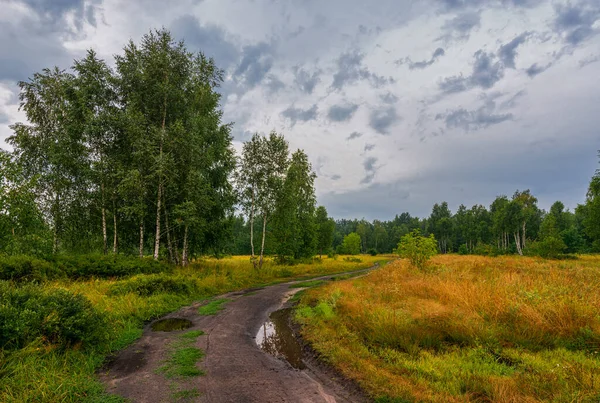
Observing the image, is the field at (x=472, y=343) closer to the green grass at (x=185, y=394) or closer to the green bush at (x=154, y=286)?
the green grass at (x=185, y=394)

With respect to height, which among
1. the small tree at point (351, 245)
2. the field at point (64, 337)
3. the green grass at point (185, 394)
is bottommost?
the small tree at point (351, 245)

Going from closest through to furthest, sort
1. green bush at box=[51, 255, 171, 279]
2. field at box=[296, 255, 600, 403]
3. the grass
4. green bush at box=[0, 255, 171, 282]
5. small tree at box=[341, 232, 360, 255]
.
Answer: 1. field at box=[296, 255, 600, 403]
2. the grass
3. green bush at box=[0, 255, 171, 282]
4. green bush at box=[51, 255, 171, 279]
5. small tree at box=[341, 232, 360, 255]

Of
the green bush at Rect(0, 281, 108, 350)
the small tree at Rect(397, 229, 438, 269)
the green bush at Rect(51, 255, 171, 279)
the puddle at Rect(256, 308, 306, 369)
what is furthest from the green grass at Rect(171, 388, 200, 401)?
the small tree at Rect(397, 229, 438, 269)

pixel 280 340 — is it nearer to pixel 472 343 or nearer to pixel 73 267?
pixel 472 343

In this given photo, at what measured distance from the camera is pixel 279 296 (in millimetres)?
16297

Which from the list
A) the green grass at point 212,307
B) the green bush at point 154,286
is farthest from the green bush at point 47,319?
the green bush at point 154,286

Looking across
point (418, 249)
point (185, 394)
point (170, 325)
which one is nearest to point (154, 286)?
point (170, 325)

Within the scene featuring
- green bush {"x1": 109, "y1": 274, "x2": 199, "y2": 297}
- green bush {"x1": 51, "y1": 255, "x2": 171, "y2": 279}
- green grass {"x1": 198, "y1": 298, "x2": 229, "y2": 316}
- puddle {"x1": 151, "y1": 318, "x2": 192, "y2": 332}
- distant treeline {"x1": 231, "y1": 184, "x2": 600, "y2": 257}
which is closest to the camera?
puddle {"x1": 151, "y1": 318, "x2": 192, "y2": 332}

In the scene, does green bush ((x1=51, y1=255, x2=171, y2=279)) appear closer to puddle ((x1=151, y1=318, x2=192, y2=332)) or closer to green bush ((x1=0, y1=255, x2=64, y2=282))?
green bush ((x1=0, y1=255, x2=64, y2=282))

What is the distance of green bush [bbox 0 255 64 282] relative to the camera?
11.4 metres

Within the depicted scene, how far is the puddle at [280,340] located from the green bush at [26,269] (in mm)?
9680

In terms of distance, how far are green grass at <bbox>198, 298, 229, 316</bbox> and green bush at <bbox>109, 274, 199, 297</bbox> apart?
2339 millimetres

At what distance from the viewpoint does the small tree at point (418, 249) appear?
18000 mm

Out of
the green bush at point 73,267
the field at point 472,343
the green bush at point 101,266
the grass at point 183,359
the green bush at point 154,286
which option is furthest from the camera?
the green bush at point 101,266
